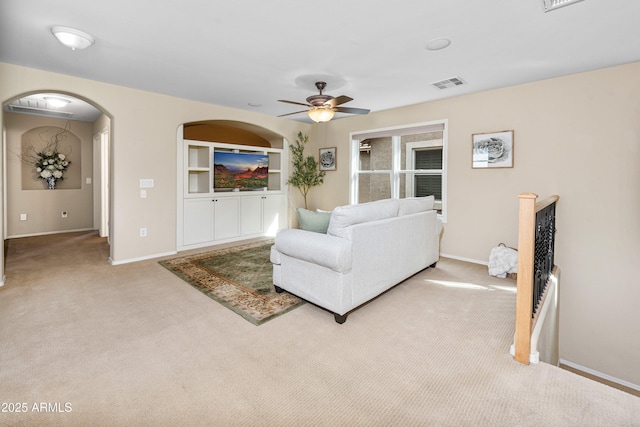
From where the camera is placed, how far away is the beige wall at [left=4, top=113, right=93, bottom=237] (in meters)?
5.81

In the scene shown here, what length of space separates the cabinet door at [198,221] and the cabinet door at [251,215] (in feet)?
→ 2.15

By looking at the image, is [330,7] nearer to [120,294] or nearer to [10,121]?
[120,294]

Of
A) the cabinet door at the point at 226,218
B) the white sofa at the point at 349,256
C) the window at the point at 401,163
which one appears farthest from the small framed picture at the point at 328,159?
the white sofa at the point at 349,256

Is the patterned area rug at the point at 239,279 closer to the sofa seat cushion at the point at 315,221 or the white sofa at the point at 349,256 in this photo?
the white sofa at the point at 349,256

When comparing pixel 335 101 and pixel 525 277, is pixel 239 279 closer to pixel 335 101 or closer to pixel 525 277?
pixel 335 101

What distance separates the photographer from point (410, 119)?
197 inches

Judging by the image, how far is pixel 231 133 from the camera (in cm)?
622

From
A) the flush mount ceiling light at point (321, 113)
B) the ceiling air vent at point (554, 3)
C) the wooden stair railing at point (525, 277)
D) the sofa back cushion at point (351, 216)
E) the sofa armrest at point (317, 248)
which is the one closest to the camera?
the wooden stair railing at point (525, 277)

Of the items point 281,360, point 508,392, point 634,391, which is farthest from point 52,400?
point 634,391

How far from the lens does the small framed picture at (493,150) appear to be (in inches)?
157

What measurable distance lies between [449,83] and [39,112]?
24.0 ft

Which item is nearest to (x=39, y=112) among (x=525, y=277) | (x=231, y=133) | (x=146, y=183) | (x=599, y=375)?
(x=146, y=183)

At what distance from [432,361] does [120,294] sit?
3.01 m

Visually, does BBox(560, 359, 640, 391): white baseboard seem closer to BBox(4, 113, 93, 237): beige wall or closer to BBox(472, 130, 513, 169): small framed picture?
BBox(472, 130, 513, 169): small framed picture
